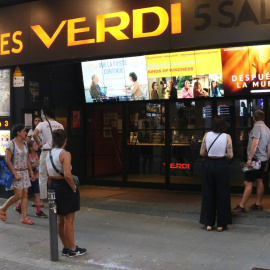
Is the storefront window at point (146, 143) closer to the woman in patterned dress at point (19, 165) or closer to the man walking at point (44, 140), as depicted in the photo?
the man walking at point (44, 140)

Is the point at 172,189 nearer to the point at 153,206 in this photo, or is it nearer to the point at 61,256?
the point at 153,206

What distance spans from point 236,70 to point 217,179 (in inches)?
131

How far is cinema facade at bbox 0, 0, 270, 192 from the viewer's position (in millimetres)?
6789

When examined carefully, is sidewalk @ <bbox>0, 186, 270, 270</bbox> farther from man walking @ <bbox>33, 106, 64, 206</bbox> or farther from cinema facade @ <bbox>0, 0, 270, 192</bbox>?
cinema facade @ <bbox>0, 0, 270, 192</bbox>

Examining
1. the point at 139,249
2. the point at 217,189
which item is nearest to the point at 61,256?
the point at 139,249

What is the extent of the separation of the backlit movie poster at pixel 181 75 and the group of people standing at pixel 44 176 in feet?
6.60

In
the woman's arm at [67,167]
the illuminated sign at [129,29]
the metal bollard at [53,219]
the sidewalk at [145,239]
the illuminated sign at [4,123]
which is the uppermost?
the illuminated sign at [129,29]

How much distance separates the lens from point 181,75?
868 centimetres

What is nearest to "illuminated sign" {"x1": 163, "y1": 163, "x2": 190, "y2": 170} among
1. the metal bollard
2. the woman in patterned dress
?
the woman in patterned dress

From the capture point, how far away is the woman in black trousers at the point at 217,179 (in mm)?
5895

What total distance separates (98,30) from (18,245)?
445cm

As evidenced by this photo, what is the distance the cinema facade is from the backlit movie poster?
2 cm

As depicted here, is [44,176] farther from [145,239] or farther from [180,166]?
[180,166]

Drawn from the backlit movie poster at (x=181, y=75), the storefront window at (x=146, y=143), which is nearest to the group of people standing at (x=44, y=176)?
the backlit movie poster at (x=181, y=75)
